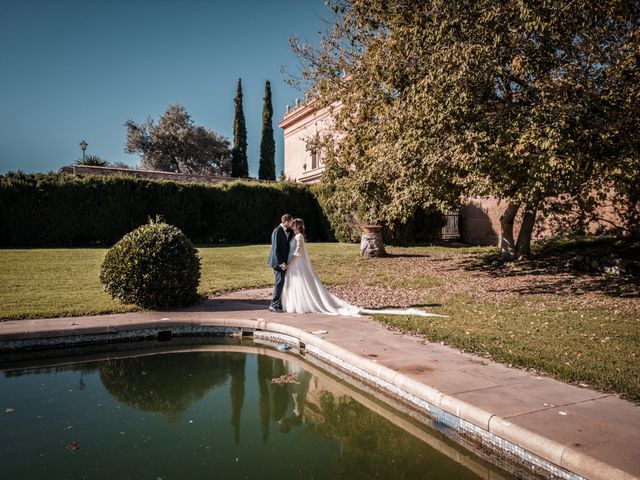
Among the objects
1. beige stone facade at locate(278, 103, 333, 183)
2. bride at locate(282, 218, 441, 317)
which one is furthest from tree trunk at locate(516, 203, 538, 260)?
beige stone facade at locate(278, 103, 333, 183)

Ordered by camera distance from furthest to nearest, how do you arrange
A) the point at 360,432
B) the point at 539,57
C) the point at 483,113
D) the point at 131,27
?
1. the point at 131,27
2. the point at 483,113
3. the point at 539,57
4. the point at 360,432

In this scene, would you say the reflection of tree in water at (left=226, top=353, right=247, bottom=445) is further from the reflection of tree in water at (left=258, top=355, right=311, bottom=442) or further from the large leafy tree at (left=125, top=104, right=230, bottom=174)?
the large leafy tree at (left=125, top=104, right=230, bottom=174)

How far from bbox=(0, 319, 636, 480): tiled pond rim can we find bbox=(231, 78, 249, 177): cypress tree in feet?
130

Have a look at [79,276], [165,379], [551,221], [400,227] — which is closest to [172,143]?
[400,227]

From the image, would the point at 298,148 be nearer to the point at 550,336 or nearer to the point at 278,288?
the point at 278,288

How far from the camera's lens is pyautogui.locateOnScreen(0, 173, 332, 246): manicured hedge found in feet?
63.4

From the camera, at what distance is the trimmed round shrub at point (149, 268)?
27.5 feet

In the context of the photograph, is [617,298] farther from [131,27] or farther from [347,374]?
[131,27]

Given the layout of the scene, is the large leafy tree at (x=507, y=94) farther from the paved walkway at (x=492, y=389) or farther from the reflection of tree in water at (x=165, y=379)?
the reflection of tree in water at (x=165, y=379)

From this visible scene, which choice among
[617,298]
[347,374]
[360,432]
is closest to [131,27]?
[347,374]

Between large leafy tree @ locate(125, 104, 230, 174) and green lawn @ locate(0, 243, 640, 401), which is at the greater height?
large leafy tree @ locate(125, 104, 230, 174)

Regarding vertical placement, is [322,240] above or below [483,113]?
below

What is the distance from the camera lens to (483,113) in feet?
32.4

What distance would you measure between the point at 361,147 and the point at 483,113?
449 cm
